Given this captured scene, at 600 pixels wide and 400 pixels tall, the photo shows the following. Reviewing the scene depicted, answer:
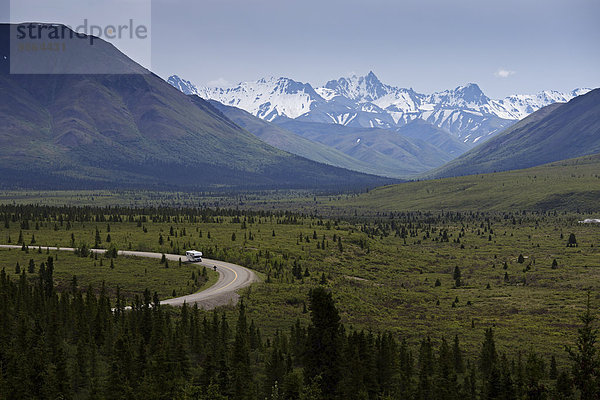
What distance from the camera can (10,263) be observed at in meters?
91.6

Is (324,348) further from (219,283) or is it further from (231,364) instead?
(219,283)

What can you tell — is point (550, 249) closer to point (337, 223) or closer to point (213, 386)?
point (337, 223)

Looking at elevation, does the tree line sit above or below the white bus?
below

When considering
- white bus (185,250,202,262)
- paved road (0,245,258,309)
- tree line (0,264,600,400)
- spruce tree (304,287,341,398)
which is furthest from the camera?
white bus (185,250,202,262)

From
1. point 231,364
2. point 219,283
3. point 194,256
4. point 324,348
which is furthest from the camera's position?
point 194,256

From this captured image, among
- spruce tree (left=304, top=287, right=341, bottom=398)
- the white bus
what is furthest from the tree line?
the white bus

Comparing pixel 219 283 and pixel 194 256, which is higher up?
pixel 194 256

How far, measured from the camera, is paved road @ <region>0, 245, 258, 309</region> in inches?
2889

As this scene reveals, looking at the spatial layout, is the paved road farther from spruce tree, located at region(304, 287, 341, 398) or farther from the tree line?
spruce tree, located at region(304, 287, 341, 398)

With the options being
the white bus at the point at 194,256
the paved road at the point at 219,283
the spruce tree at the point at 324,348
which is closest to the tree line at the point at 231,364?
the spruce tree at the point at 324,348

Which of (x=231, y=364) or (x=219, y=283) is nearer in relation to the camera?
(x=231, y=364)

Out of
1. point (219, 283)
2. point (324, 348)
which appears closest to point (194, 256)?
point (219, 283)

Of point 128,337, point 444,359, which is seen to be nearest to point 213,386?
point 128,337

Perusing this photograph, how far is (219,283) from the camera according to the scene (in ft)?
277
